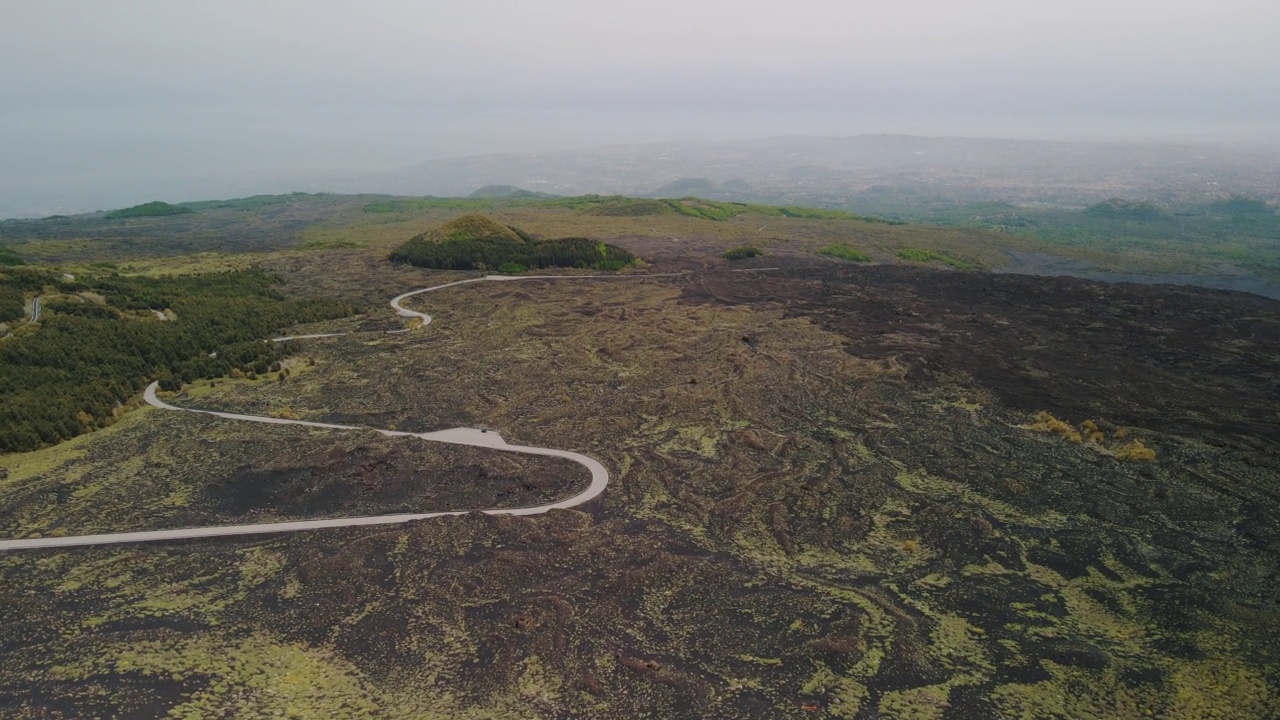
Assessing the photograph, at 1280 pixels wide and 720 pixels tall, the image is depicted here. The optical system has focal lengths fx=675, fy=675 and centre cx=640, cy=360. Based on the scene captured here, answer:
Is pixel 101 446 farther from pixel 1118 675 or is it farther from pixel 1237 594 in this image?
pixel 1237 594

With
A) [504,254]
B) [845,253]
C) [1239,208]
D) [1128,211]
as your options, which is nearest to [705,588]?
[504,254]

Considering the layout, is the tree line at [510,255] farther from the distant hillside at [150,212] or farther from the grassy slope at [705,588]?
the distant hillside at [150,212]

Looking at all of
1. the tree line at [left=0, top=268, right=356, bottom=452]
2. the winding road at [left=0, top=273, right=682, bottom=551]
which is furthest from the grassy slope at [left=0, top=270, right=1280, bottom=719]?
the tree line at [left=0, top=268, right=356, bottom=452]

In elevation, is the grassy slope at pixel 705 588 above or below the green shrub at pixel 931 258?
below

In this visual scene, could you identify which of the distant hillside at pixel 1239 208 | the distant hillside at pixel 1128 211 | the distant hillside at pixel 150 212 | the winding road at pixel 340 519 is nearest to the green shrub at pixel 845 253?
the winding road at pixel 340 519

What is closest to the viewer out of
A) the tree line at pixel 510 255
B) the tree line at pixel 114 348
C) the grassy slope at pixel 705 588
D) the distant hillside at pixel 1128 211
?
the grassy slope at pixel 705 588

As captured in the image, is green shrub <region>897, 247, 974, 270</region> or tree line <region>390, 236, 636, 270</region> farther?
green shrub <region>897, 247, 974, 270</region>

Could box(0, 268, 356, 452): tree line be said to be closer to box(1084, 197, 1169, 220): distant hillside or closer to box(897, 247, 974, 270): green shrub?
box(897, 247, 974, 270): green shrub
